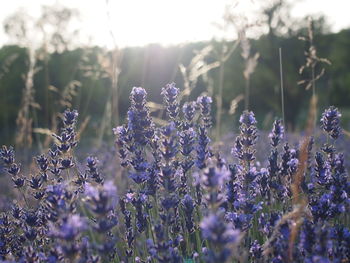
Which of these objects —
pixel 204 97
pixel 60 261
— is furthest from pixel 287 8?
pixel 60 261

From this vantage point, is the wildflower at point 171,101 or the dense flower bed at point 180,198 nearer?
the dense flower bed at point 180,198

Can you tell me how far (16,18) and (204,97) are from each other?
3467 mm

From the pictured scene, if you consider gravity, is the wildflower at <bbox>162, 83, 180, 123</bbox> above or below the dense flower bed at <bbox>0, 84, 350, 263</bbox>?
above

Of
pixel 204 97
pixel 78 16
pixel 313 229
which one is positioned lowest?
pixel 313 229

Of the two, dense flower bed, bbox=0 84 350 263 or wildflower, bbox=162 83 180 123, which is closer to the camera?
dense flower bed, bbox=0 84 350 263

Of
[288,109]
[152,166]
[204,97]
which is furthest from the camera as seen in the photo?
[288,109]

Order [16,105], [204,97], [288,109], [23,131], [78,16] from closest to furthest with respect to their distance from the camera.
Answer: [204,97]
[23,131]
[78,16]
[16,105]
[288,109]

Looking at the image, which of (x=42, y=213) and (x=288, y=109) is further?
(x=288, y=109)

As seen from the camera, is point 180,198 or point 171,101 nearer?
point 180,198

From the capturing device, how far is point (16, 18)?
18.3 ft

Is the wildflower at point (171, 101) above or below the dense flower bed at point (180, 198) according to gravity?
above

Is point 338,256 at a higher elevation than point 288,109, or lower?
lower

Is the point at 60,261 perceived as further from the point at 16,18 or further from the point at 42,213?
the point at 16,18

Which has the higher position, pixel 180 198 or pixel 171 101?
pixel 171 101
